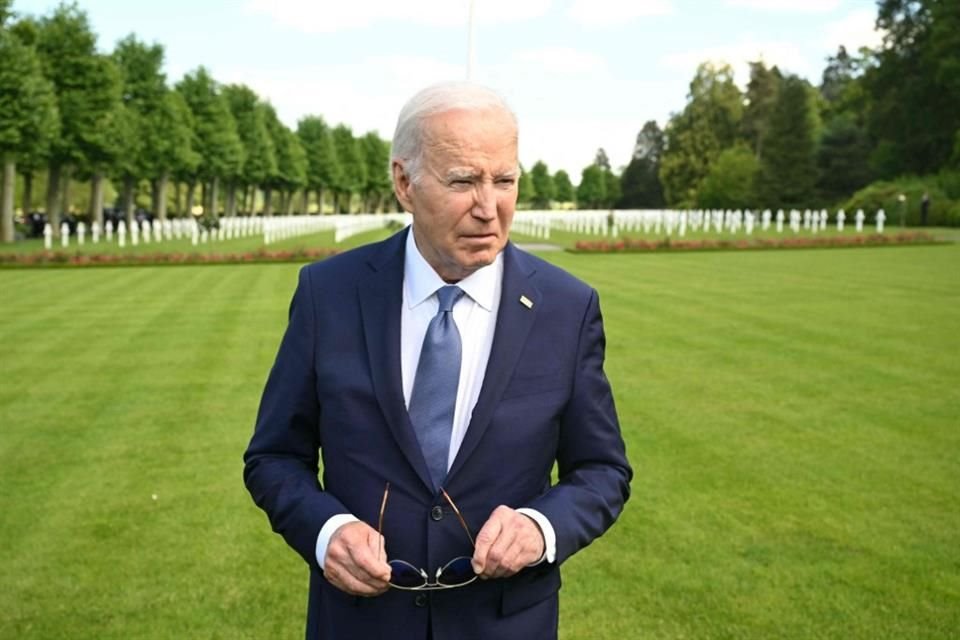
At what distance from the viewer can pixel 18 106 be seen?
130 feet

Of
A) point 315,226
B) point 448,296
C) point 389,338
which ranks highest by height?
point 315,226

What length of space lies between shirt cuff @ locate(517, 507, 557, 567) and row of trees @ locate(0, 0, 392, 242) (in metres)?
32.7

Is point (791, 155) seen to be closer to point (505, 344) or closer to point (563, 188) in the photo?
point (505, 344)

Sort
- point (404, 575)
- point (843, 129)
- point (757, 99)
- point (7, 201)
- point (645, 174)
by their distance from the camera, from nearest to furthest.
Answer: point (404, 575), point (7, 201), point (843, 129), point (757, 99), point (645, 174)

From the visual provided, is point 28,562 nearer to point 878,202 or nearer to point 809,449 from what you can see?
point 809,449

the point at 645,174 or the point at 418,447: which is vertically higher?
the point at 645,174

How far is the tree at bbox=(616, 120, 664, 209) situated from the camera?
109875mm

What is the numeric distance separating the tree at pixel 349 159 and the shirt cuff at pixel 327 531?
102 meters

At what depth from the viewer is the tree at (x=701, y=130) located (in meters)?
92.8

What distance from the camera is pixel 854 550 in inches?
236

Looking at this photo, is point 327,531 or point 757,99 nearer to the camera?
point 327,531

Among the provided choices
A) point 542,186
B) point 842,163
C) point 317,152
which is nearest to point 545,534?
point 842,163

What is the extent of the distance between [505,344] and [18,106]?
140ft

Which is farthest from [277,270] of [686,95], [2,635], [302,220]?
[686,95]
